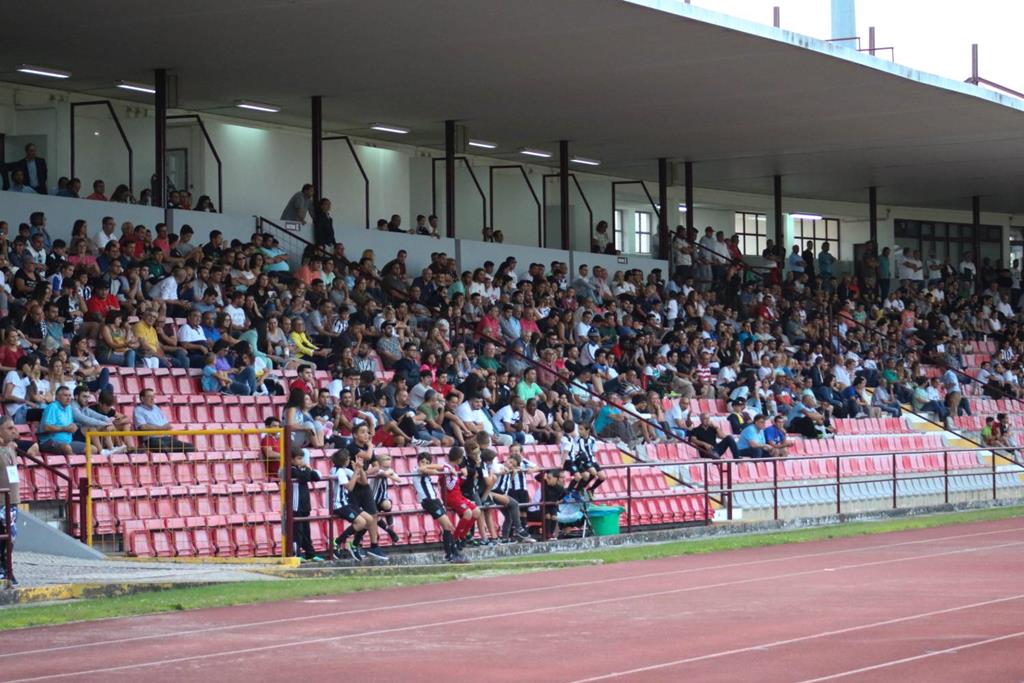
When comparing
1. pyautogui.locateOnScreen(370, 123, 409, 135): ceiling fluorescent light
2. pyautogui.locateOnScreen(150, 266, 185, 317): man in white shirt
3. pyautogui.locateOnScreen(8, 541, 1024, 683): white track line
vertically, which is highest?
pyautogui.locateOnScreen(370, 123, 409, 135): ceiling fluorescent light

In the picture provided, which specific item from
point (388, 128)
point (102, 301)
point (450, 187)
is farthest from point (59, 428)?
point (388, 128)

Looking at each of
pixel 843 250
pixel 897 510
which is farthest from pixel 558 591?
pixel 843 250

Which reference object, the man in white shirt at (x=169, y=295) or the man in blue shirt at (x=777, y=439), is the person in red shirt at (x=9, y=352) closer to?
the man in white shirt at (x=169, y=295)

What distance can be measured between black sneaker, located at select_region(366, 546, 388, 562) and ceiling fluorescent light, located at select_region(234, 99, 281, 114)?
14.5m

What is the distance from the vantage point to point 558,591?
16875 millimetres

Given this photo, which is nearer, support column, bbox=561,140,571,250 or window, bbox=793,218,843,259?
support column, bbox=561,140,571,250

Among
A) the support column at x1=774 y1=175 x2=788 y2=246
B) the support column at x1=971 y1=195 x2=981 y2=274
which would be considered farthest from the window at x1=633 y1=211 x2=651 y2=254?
the support column at x1=971 y1=195 x2=981 y2=274

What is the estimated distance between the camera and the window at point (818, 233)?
5037 centimetres

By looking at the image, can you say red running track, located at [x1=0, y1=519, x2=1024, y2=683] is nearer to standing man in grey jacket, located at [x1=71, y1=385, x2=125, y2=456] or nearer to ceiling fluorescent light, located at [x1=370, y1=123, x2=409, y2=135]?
standing man in grey jacket, located at [x1=71, y1=385, x2=125, y2=456]

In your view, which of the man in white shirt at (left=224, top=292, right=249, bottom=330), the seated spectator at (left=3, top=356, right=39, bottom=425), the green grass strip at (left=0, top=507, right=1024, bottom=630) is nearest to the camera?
the green grass strip at (left=0, top=507, right=1024, bottom=630)

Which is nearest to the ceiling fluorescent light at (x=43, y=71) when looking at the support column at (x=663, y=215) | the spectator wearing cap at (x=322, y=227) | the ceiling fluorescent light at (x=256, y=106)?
the ceiling fluorescent light at (x=256, y=106)

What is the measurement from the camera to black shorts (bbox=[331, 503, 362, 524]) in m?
19.1

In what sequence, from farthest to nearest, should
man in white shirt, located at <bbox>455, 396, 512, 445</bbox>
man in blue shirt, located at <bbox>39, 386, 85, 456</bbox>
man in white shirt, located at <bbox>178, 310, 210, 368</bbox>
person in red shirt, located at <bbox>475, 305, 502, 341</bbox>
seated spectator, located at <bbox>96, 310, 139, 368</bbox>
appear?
person in red shirt, located at <bbox>475, 305, 502, 341</bbox>
man in white shirt, located at <bbox>455, 396, 512, 445</bbox>
man in white shirt, located at <bbox>178, 310, 210, 368</bbox>
seated spectator, located at <bbox>96, 310, 139, 368</bbox>
man in blue shirt, located at <bbox>39, 386, 85, 456</bbox>

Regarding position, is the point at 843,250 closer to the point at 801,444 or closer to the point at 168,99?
the point at 801,444
